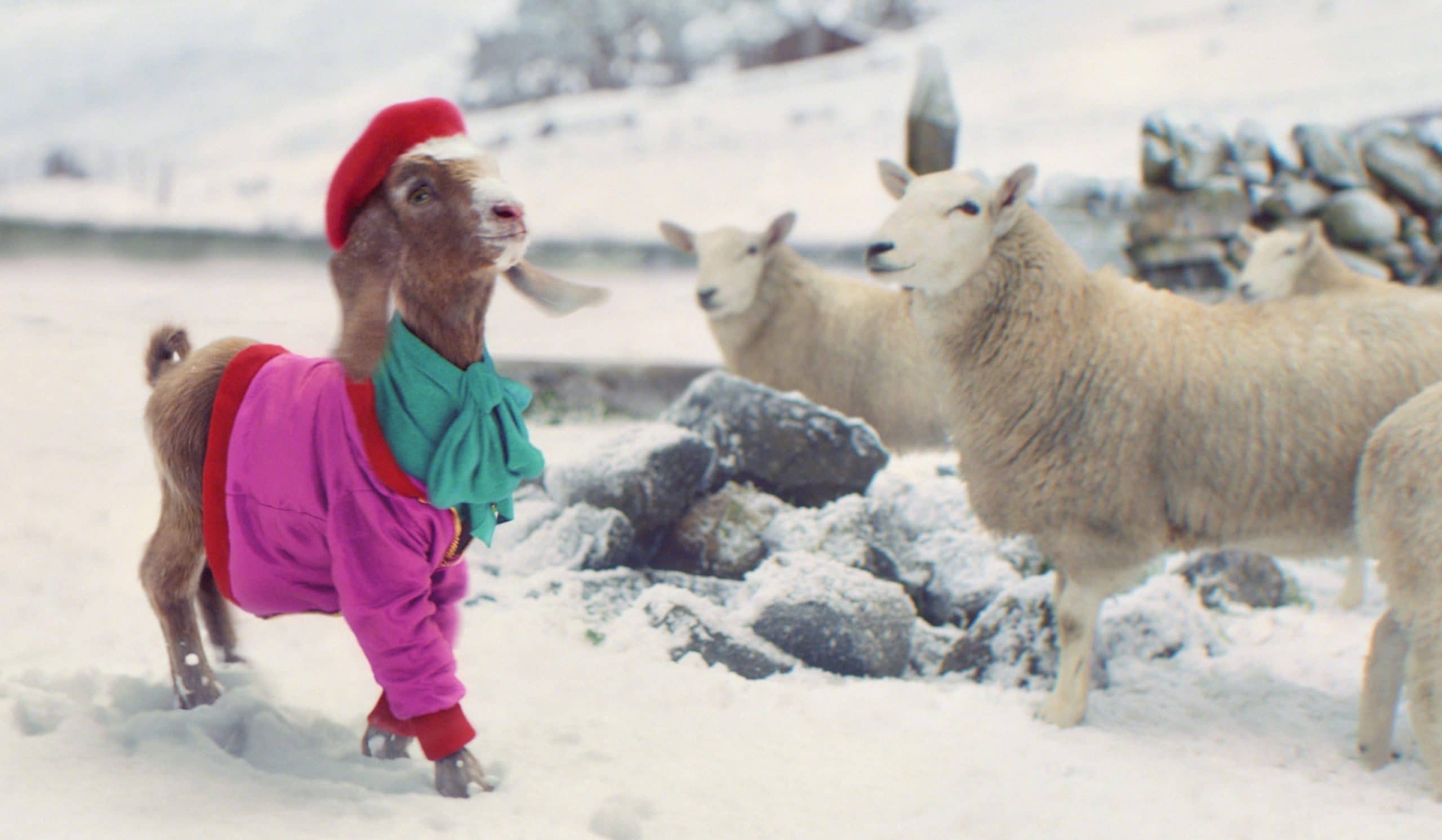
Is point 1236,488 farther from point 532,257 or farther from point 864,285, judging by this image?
point 532,257

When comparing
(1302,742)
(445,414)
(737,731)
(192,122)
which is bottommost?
(1302,742)

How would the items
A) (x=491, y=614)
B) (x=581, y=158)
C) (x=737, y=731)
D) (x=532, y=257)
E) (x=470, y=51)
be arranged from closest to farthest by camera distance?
(x=737, y=731), (x=491, y=614), (x=532, y=257), (x=470, y=51), (x=581, y=158)

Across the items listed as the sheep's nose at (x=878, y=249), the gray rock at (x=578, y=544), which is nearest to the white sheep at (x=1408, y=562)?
the sheep's nose at (x=878, y=249)

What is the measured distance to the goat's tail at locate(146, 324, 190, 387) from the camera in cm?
174

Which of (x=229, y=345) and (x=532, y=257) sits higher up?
(x=229, y=345)

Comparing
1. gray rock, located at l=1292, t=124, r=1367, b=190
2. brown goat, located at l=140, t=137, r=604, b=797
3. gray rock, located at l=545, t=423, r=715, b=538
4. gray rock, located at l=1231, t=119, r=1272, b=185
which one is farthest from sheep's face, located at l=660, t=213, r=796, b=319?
gray rock, located at l=1292, t=124, r=1367, b=190

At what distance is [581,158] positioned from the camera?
543 cm

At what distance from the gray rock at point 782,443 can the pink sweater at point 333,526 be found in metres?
1.45

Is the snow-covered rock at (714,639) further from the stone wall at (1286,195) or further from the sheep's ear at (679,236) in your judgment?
the stone wall at (1286,195)

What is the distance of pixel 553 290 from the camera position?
5.32ft

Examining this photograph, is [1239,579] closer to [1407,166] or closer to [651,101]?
[1407,166]

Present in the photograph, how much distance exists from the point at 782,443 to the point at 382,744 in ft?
5.15

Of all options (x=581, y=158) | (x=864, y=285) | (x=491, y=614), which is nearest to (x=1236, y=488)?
(x=491, y=614)

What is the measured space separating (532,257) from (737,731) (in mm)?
2352
